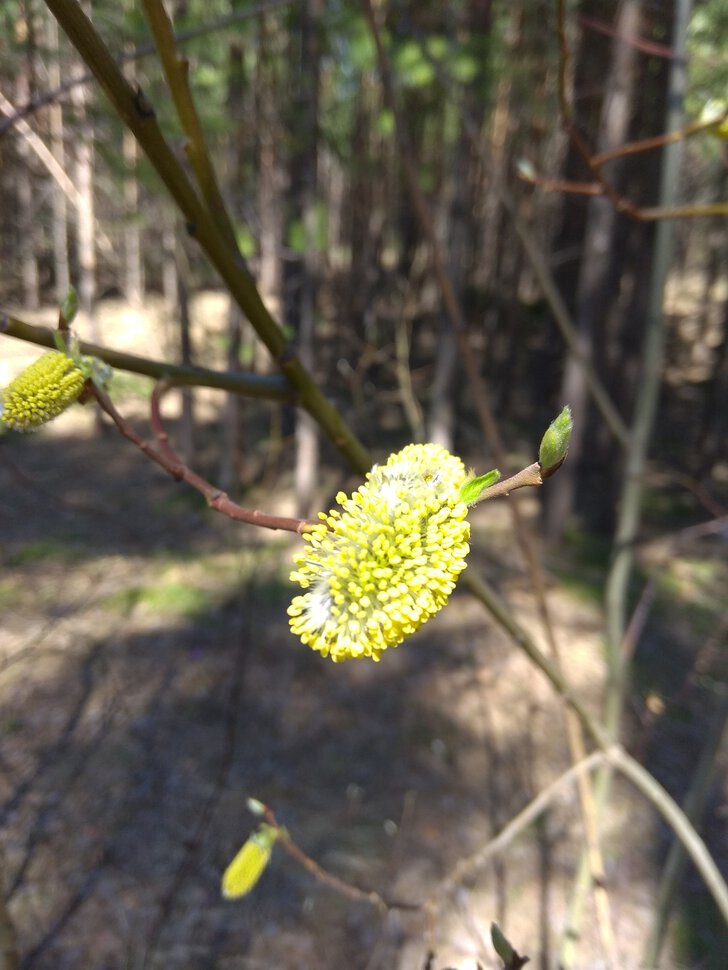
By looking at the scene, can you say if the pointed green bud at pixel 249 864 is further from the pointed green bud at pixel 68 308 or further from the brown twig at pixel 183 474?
the pointed green bud at pixel 68 308

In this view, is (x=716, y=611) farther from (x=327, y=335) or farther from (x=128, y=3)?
(x=327, y=335)

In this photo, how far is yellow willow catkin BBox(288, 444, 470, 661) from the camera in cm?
54

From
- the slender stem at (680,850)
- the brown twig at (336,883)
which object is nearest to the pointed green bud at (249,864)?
the brown twig at (336,883)

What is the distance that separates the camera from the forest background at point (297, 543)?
1285 mm

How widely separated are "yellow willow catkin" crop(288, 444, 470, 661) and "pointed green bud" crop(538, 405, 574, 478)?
80 millimetres

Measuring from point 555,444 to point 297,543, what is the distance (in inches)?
233

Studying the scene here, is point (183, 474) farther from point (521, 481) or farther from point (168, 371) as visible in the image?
point (521, 481)

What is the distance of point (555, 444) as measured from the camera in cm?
49

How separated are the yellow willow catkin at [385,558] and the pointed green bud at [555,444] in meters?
0.08

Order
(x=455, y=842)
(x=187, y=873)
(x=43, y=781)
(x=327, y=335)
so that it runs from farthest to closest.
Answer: (x=327, y=335) < (x=455, y=842) < (x=43, y=781) < (x=187, y=873)

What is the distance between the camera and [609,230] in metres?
6.01

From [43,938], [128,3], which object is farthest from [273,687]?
[128,3]

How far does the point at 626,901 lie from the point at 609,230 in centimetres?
537

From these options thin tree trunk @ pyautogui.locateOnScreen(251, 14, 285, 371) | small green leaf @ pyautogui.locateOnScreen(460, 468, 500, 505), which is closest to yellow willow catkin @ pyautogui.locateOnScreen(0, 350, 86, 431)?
small green leaf @ pyautogui.locateOnScreen(460, 468, 500, 505)
